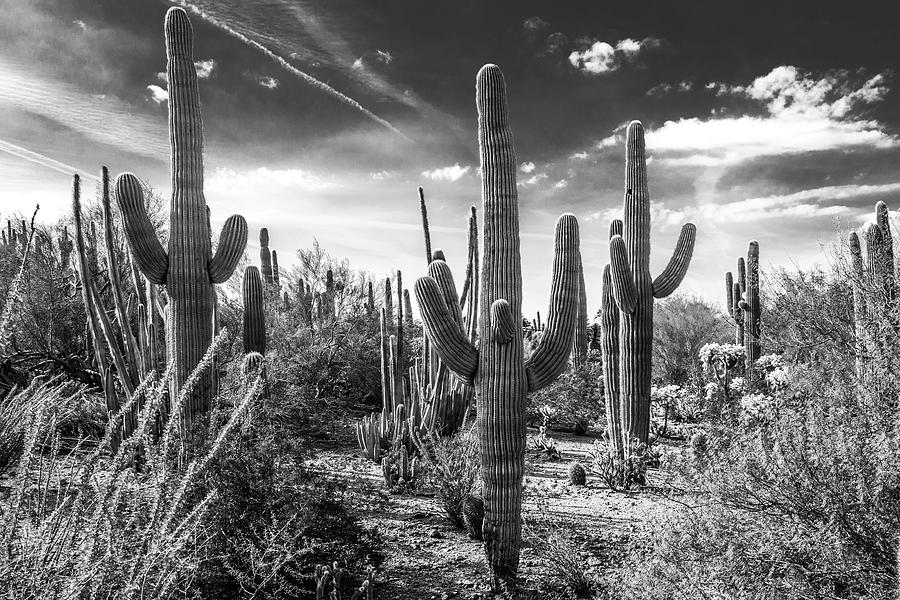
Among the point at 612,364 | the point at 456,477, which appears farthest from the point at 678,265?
the point at 456,477

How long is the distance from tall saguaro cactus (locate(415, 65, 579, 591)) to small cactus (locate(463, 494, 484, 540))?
0.22 m

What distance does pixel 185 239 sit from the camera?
7.96 m

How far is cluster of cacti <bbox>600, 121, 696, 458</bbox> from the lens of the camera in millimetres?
9297

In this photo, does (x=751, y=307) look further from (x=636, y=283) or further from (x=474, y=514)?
(x=474, y=514)

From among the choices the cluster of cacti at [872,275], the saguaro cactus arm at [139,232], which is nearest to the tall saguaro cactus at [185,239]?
the saguaro cactus arm at [139,232]

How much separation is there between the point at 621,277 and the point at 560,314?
11.0ft

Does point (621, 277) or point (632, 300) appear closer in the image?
point (621, 277)

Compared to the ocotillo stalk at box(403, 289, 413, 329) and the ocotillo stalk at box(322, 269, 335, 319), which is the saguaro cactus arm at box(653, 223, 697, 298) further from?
the ocotillo stalk at box(403, 289, 413, 329)

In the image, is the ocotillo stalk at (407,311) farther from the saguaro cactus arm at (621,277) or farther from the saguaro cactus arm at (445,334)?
the saguaro cactus arm at (445,334)

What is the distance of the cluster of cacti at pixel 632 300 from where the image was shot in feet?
30.5

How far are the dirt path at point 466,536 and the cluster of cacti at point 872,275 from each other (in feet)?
11.1

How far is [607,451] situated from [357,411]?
7.30 m

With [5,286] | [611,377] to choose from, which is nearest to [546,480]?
→ [611,377]

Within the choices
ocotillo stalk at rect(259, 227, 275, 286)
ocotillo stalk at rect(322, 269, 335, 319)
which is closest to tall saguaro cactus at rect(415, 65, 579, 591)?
ocotillo stalk at rect(322, 269, 335, 319)
